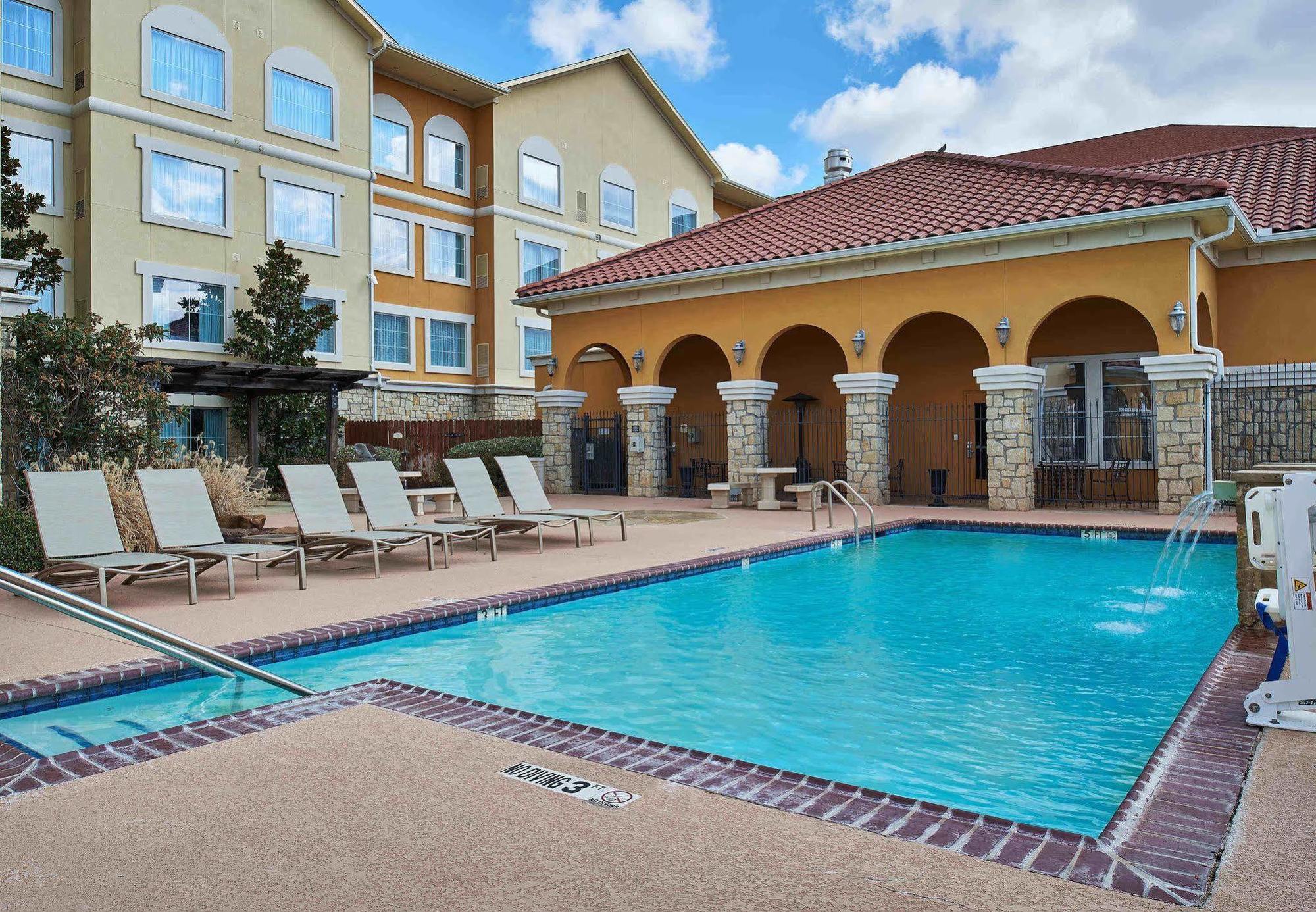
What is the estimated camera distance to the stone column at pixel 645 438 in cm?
2064

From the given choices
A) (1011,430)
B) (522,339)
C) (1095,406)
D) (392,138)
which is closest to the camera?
(1011,430)

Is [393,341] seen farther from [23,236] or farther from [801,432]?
[801,432]

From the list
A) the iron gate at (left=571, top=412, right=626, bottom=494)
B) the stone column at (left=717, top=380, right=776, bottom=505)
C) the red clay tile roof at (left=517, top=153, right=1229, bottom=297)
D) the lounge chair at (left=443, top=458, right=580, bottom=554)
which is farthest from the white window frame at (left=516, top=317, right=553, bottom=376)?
the lounge chair at (left=443, top=458, right=580, bottom=554)

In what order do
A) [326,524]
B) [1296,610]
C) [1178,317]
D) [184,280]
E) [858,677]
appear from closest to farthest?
[1296,610]
[858,677]
[326,524]
[1178,317]
[184,280]

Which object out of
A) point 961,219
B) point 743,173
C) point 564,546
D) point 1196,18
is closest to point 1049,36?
point 1196,18

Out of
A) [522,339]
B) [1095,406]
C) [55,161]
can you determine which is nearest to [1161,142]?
[1095,406]

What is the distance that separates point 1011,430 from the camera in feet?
53.1

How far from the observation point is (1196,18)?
72.5ft

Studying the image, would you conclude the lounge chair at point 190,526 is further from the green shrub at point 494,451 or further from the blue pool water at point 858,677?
the green shrub at point 494,451

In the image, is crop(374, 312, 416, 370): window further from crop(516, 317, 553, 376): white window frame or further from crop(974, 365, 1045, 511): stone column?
crop(974, 365, 1045, 511): stone column

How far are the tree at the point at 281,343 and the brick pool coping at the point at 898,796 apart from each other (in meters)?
17.8

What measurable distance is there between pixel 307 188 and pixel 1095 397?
64.0 feet

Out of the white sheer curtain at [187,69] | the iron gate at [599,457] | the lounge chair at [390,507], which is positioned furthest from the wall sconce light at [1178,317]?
the white sheer curtain at [187,69]

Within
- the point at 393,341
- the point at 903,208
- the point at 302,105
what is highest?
the point at 302,105
